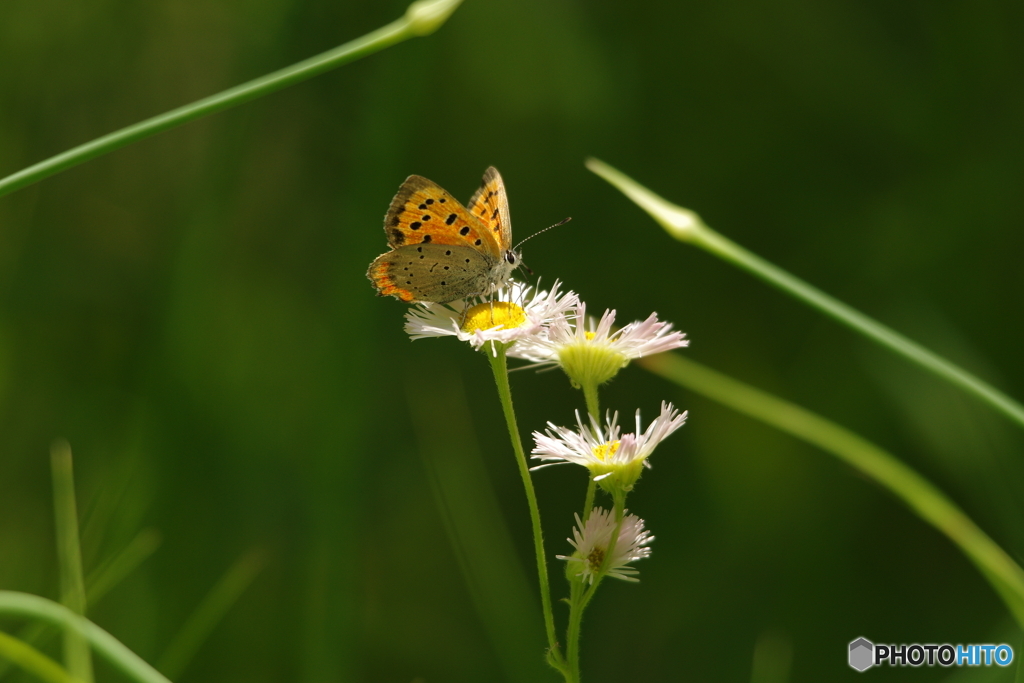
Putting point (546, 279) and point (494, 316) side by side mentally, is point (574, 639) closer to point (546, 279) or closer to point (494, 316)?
point (494, 316)

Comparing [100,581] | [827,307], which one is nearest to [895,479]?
[827,307]

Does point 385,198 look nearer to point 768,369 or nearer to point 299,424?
point 299,424

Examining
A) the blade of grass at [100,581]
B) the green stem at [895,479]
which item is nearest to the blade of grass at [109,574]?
the blade of grass at [100,581]

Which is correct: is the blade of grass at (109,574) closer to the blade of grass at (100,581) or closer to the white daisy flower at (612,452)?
the blade of grass at (100,581)

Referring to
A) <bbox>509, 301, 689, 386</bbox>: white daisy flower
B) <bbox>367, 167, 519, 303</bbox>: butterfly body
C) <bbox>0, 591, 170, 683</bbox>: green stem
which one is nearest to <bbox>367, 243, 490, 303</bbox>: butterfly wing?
<bbox>367, 167, 519, 303</bbox>: butterfly body

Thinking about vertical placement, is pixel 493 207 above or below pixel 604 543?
above

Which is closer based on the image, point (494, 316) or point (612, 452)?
point (612, 452)

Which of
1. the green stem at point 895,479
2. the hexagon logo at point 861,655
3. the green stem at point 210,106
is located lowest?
the hexagon logo at point 861,655

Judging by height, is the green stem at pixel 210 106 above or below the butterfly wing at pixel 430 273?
below
